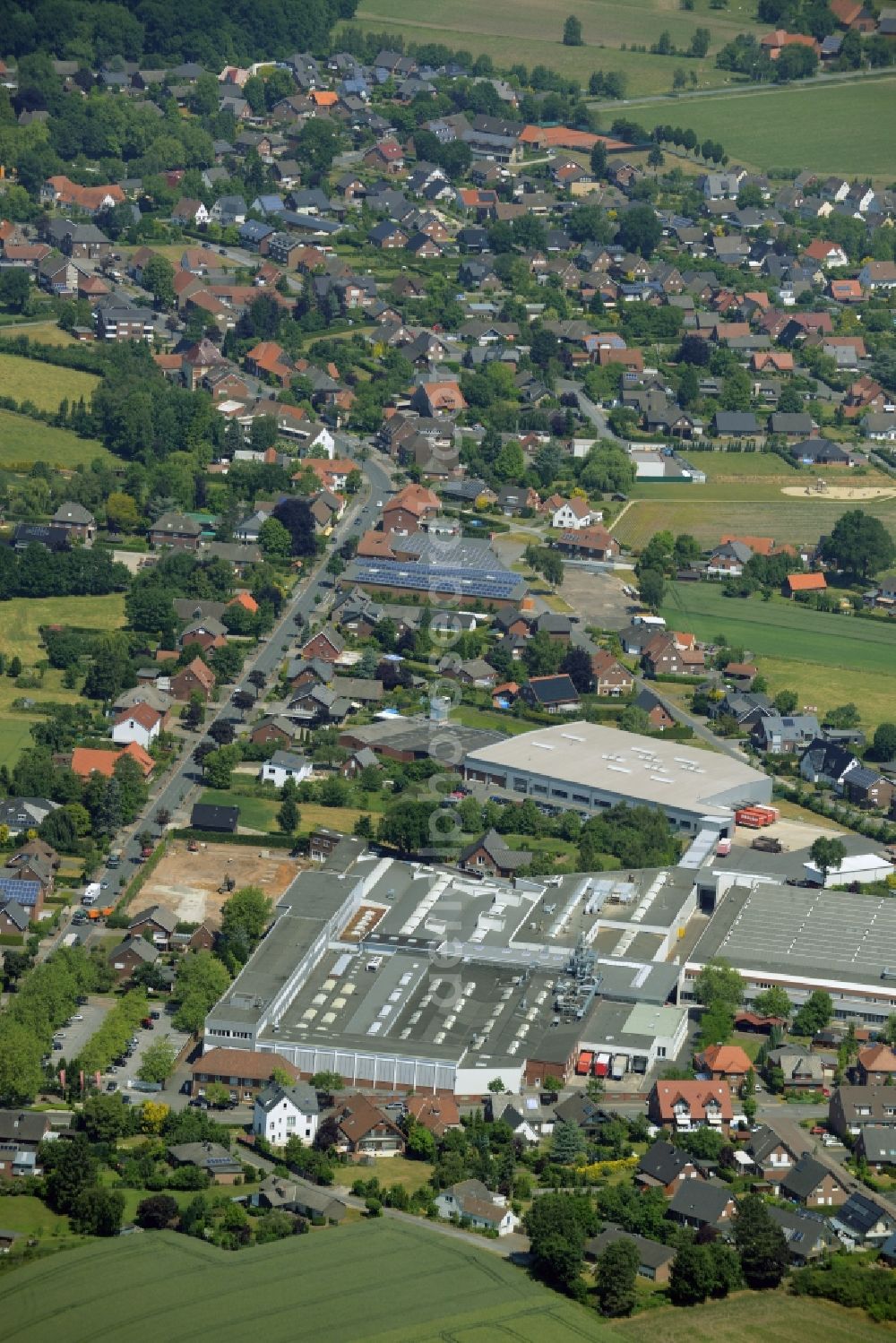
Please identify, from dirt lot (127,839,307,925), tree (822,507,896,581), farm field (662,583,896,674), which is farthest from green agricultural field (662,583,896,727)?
dirt lot (127,839,307,925)

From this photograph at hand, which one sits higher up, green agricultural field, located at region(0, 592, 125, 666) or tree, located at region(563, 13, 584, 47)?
tree, located at region(563, 13, 584, 47)

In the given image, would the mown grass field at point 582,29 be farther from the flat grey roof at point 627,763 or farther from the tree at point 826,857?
the tree at point 826,857

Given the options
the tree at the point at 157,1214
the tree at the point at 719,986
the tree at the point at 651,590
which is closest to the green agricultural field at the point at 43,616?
the tree at the point at 651,590

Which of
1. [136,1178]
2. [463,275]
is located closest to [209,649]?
[136,1178]

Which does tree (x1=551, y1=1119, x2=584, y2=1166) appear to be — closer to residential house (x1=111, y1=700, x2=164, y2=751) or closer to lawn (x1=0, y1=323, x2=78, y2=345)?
residential house (x1=111, y1=700, x2=164, y2=751)

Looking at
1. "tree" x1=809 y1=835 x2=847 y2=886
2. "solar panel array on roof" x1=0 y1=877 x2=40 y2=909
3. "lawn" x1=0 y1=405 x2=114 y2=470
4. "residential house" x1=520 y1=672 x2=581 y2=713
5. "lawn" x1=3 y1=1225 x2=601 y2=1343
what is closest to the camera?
"lawn" x1=3 y1=1225 x2=601 y2=1343

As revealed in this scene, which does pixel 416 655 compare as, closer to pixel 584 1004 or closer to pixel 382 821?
pixel 382 821
